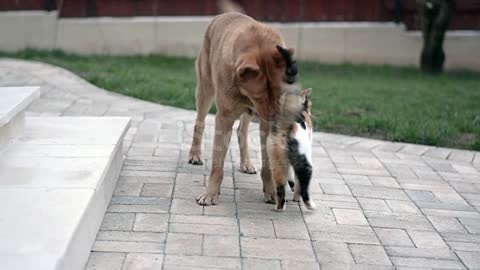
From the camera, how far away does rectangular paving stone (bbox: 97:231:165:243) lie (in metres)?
3.68

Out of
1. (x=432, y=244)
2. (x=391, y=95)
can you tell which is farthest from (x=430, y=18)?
(x=432, y=244)

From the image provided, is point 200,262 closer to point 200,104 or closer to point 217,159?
point 217,159

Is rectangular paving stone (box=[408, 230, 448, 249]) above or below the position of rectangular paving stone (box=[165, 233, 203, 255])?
below

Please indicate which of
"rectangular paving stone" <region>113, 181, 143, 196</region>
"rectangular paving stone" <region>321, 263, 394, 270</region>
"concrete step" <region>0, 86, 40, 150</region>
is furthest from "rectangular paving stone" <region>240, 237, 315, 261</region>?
"concrete step" <region>0, 86, 40, 150</region>

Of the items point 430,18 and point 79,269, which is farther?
point 430,18

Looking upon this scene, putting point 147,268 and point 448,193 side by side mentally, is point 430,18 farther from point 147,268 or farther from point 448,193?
point 147,268

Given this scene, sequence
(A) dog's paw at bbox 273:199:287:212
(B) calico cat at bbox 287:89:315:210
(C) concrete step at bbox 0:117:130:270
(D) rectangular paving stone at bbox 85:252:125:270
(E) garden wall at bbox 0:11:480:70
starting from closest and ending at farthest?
(C) concrete step at bbox 0:117:130:270, (D) rectangular paving stone at bbox 85:252:125:270, (B) calico cat at bbox 287:89:315:210, (A) dog's paw at bbox 273:199:287:212, (E) garden wall at bbox 0:11:480:70

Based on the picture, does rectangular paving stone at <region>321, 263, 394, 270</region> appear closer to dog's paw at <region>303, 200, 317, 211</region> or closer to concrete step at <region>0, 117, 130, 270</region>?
dog's paw at <region>303, 200, 317, 211</region>

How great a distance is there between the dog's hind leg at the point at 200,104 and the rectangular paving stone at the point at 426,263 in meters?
2.12

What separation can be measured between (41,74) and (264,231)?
6269mm

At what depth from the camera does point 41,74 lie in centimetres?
917

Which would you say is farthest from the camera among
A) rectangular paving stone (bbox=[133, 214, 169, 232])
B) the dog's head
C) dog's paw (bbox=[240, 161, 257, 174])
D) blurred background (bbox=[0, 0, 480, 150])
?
blurred background (bbox=[0, 0, 480, 150])

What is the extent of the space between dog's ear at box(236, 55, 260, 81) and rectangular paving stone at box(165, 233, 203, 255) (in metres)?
1.02

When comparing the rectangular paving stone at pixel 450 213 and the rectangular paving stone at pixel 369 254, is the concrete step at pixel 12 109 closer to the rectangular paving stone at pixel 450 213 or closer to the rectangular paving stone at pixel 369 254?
the rectangular paving stone at pixel 369 254
